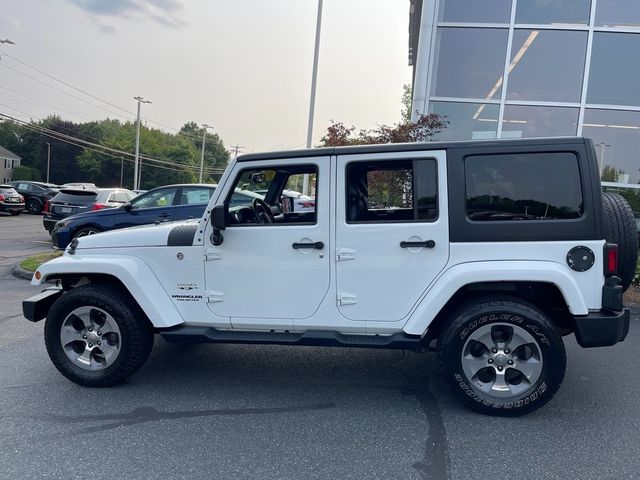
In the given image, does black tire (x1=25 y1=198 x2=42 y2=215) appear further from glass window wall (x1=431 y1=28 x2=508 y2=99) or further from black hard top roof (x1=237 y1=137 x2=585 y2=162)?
black hard top roof (x1=237 y1=137 x2=585 y2=162)

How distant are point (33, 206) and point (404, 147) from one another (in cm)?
2723

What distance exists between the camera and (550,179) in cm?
335

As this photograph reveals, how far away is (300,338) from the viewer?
358cm

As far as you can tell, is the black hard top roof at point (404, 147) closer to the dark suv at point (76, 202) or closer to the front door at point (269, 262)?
the front door at point (269, 262)

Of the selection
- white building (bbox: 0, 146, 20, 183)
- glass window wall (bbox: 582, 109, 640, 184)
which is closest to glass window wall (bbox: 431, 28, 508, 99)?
glass window wall (bbox: 582, 109, 640, 184)

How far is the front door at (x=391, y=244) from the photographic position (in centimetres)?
341

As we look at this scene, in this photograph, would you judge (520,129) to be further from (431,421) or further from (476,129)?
(431,421)

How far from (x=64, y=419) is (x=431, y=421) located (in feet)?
8.61

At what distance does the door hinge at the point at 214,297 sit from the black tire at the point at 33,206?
25902 millimetres

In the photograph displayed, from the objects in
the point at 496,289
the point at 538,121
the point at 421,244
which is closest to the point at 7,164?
the point at 538,121

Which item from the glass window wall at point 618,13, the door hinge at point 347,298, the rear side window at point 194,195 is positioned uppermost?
the glass window wall at point 618,13

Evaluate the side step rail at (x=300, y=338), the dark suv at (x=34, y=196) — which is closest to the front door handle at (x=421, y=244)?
the side step rail at (x=300, y=338)

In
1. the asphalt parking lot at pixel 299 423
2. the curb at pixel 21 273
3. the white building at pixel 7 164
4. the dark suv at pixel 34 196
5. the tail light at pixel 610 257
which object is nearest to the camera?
the asphalt parking lot at pixel 299 423

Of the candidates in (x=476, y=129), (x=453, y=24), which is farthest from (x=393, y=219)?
(x=453, y=24)
